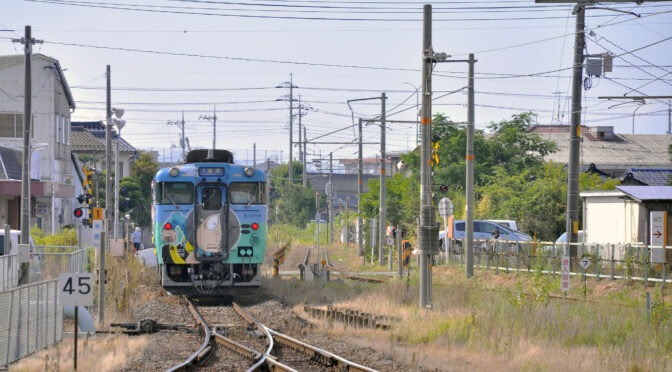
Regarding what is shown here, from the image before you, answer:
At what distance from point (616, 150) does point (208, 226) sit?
2072 inches

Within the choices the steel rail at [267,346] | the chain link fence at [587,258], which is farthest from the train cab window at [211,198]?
the chain link fence at [587,258]

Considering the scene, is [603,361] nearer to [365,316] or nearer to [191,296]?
[365,316]

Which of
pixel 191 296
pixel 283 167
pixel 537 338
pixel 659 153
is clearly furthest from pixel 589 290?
pixel 283 167

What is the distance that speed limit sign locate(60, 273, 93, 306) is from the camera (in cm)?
1288

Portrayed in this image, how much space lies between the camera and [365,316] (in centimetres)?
1741

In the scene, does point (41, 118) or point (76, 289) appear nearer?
point (76, 289)

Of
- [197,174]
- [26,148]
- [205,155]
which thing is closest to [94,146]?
[26,148]

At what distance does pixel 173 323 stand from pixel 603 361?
9335 millimetres

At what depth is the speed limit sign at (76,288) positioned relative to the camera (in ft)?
42.2

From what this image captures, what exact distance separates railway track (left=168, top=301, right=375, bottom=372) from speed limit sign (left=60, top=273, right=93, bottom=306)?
6.38 feet

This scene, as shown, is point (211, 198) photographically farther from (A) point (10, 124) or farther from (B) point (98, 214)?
(A) point (10, 124)

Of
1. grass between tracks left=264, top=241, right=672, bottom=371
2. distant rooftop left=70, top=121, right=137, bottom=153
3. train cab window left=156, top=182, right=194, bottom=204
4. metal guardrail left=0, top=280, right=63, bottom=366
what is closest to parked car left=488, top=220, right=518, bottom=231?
grass between tracks left=264, top=241, right=672, bottom=371

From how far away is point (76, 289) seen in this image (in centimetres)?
1294

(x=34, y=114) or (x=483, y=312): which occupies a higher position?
(x=34, y=114)
